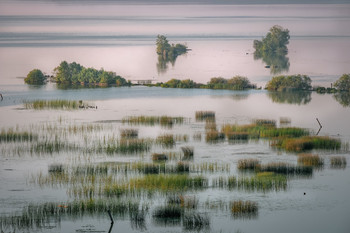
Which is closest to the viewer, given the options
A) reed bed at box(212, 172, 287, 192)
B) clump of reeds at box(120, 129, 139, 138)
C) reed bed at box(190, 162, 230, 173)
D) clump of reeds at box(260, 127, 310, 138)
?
reed bed at box(212, 172, 287, 192)

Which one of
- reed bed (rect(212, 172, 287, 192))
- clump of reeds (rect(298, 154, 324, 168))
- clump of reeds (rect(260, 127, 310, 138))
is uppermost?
clump of reeds (rect(260, 127, 310, 138))

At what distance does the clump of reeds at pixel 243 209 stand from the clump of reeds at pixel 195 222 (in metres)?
1.46

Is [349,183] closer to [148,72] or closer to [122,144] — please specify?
[122,144]

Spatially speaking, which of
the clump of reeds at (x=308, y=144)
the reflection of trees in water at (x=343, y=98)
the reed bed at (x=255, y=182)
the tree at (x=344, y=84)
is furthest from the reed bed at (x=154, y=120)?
the tree at (x=344, y=84)

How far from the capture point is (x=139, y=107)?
218ft

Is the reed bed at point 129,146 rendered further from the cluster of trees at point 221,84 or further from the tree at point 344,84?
the tree at point 344,84

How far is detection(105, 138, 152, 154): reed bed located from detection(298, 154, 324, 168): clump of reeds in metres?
9.00

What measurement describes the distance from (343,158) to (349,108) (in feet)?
85.0

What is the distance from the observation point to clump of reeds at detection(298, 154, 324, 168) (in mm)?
40719

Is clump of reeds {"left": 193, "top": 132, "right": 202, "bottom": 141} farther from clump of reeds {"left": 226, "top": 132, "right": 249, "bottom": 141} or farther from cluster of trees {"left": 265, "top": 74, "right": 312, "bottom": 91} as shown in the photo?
cluster of trees {"left": 265, "top": 74, "right": 312, "bottom": 91}

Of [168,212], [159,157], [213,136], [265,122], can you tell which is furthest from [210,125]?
[168,212]

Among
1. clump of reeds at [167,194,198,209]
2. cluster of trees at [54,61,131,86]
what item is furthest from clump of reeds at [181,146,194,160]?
cluster of trees at [54,61,131,86]

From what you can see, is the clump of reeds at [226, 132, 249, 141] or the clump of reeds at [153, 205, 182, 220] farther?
the clump of reeds at [226, 132, 249, 141]

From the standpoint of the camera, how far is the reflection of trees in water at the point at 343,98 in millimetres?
70000
